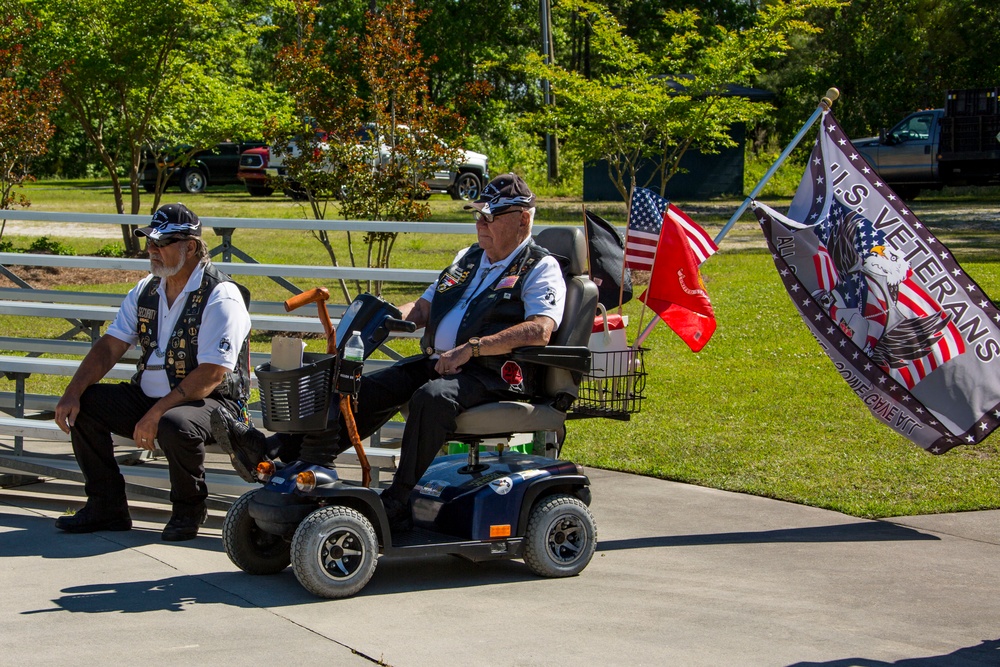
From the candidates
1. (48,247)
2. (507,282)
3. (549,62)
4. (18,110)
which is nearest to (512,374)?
(507,282)

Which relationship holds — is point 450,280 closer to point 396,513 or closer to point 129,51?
point 396,513

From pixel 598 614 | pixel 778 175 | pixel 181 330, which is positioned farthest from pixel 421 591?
pixel 778 175

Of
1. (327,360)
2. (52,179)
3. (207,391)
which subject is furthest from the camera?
(52,179)

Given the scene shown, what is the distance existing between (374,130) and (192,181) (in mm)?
19628

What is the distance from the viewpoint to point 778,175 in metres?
28.8

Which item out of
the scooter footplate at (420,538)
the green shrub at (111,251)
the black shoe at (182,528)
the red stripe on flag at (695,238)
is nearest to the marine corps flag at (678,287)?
the red stripe on flag at (695,238)

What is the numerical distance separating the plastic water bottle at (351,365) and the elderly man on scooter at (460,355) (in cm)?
14

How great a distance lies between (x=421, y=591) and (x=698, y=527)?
5.84 ft

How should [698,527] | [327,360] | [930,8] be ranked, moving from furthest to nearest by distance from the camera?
[930,8] → [698,527] → [327,360]

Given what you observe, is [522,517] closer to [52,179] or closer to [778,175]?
[778,175]

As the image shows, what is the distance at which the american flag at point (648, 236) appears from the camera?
20.1 feet

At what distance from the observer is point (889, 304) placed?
620 cm

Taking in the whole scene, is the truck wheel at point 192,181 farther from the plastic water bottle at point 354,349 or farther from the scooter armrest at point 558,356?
the plastic water bottle at point 354,349

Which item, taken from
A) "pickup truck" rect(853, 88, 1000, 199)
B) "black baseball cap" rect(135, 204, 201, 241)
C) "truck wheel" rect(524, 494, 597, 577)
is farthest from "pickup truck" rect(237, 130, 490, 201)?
"truck wheel" rect(524, 494, 597, 577)
